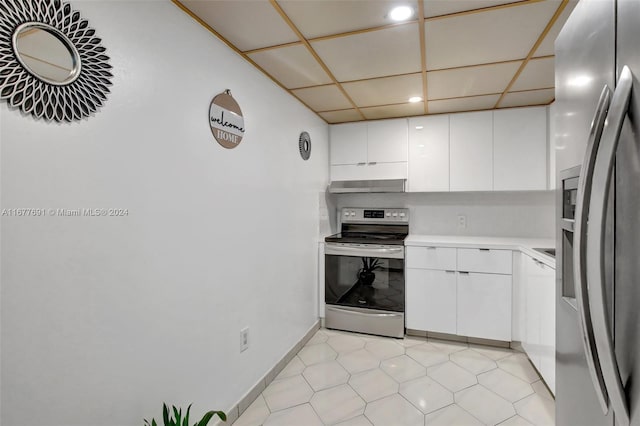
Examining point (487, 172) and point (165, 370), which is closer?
point (165, 370)

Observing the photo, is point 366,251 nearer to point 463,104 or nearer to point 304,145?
point 304,145

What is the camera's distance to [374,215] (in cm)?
352

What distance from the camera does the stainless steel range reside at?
289 cm

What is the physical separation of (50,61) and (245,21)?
0.90 m

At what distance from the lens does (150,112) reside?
1.29 meters

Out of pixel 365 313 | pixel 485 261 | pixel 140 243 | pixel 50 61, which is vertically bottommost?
pixel 365 313

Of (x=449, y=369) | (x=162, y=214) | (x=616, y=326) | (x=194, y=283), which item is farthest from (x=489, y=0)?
(x=449, y=369)

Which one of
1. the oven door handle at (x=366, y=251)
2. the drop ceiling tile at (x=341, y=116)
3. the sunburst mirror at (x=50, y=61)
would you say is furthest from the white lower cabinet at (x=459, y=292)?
the sunburst mirror at (x=50, y=61)

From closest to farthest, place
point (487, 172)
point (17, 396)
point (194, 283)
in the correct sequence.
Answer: point (17, 396), point (194, 283), point (487, 172)

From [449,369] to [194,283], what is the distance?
6.50ft

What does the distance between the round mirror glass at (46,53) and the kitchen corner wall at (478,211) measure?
291cm

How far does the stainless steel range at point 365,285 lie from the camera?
2887 millimetres

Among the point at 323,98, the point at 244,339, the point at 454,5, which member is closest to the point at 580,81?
the point at 454,5

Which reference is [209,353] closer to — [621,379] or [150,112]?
[150,112]
